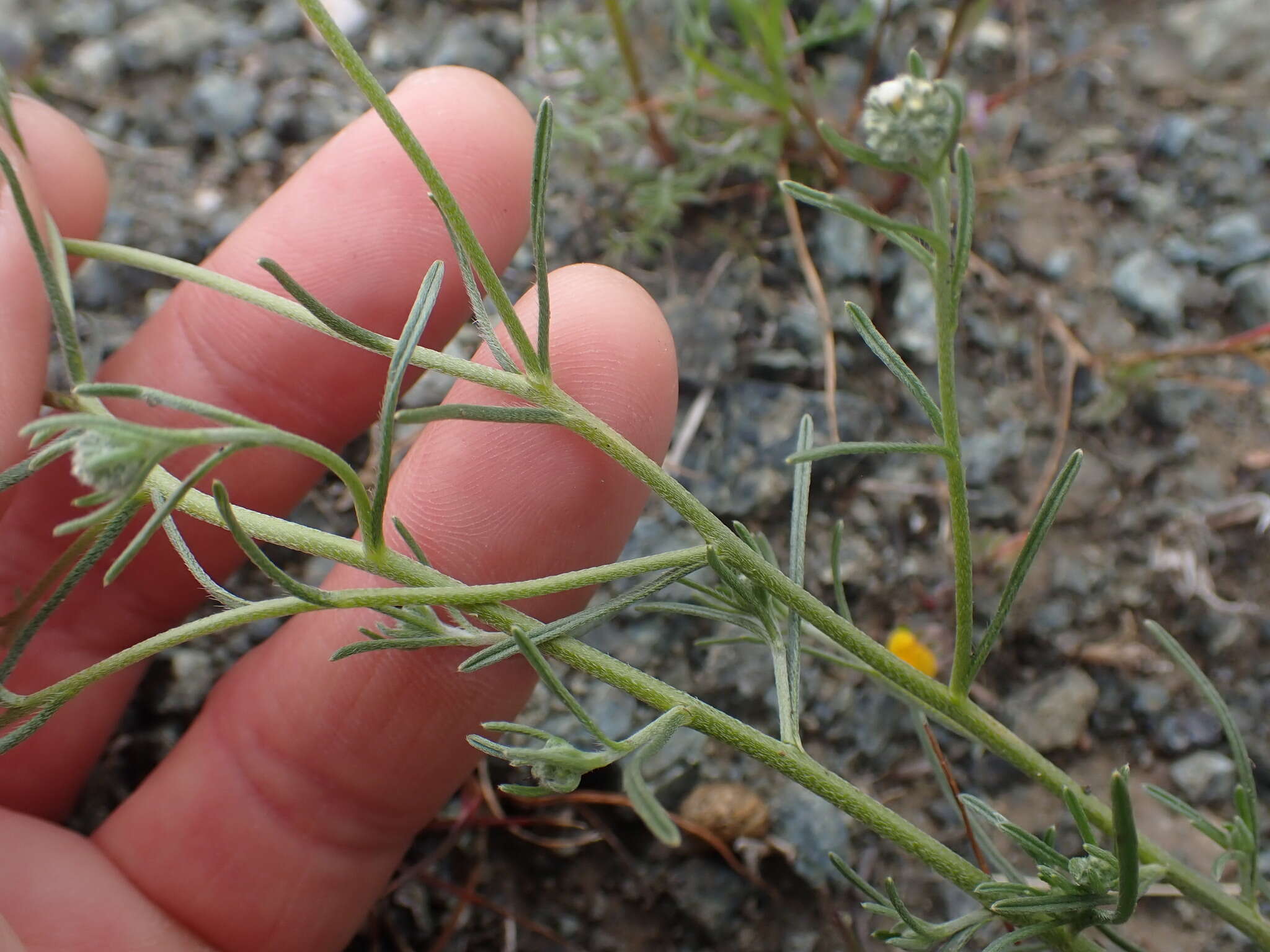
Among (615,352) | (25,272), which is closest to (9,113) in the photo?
(25,272)

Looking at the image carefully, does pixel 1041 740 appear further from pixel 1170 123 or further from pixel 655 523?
pixel 1170 123

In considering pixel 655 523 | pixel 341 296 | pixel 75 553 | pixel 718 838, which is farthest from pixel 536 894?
pixel 341 296

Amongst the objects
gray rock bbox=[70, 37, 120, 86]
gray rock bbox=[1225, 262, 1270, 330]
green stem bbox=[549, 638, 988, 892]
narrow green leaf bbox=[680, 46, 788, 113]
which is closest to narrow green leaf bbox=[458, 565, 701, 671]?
green stem bbox=[549, 638, 988, 892]

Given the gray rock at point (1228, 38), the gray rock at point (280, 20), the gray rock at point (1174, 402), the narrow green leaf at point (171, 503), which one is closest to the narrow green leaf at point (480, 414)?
the narrow green leaf at point (171, 503)

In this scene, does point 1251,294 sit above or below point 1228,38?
below

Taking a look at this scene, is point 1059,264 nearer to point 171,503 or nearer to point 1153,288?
point 1153,288

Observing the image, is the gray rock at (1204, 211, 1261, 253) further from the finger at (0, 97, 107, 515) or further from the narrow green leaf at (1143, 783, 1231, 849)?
the finger at (0, 97, 107, 515)

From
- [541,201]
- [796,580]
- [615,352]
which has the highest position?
[541,201]
